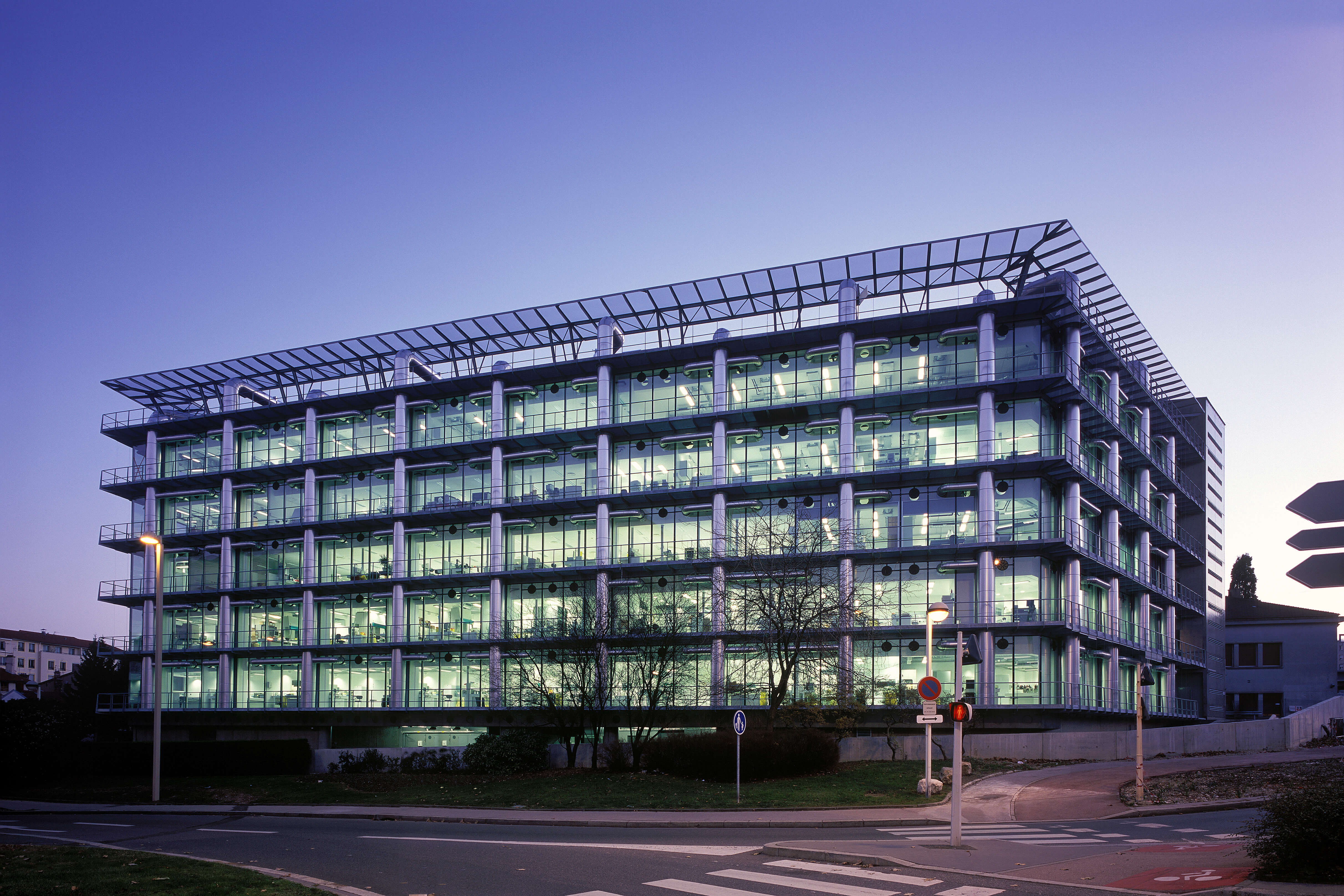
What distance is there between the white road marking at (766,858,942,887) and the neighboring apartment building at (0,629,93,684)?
149647mm

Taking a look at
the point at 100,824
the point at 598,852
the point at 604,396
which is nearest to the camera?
the point at 598,852

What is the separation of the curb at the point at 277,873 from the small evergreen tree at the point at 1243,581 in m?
103

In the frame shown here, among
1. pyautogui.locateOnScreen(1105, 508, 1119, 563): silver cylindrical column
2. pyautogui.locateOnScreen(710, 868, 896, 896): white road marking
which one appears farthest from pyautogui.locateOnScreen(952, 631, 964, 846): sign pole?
pyautogui.locateOnScreen(1105, 508, 1119, 563): silver cylindrical column

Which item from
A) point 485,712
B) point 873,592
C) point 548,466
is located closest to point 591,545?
point 548,466

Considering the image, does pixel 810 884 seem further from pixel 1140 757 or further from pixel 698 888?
pixel 1140 757

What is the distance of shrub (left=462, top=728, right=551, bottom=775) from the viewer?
41.1 metres

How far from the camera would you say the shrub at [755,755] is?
108 ft

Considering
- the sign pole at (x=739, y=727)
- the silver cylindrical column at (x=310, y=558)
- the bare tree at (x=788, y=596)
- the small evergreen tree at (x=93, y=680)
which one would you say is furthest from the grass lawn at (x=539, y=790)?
the small evergreen tree at (x=93, y=680)

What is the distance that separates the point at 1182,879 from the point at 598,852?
969 centimetres

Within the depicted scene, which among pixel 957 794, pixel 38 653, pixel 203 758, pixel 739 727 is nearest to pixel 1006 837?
pixel 957 794

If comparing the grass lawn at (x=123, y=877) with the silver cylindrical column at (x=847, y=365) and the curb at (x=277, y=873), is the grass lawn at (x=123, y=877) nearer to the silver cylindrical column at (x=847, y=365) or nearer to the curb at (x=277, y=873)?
the curb at (x=277, y=873)

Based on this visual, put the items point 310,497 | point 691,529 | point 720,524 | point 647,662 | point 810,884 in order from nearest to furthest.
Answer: point 810,884 → point 647,662 → point 720,524 → point 691,529 → point 310,497

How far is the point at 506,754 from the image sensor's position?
4138 cm

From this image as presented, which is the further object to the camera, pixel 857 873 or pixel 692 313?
pixel 692 313
